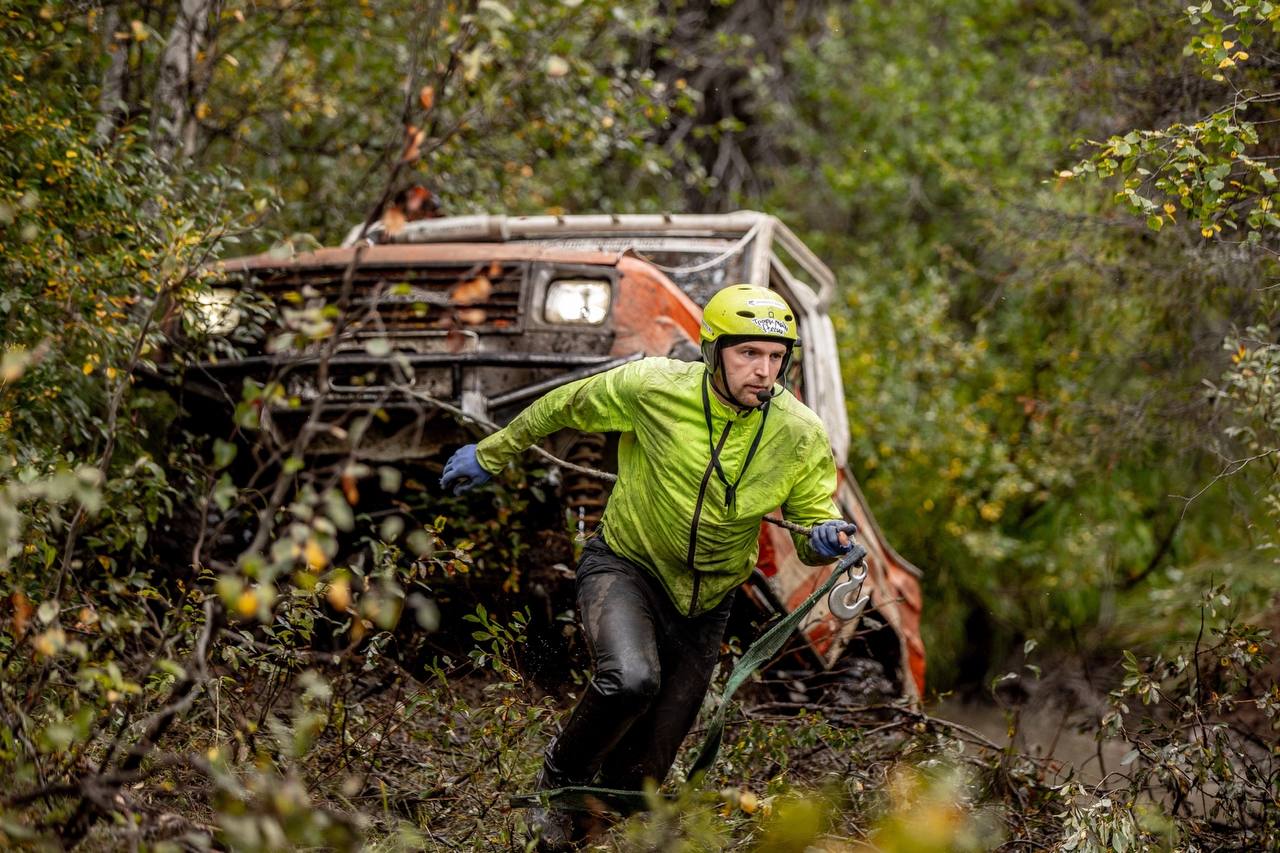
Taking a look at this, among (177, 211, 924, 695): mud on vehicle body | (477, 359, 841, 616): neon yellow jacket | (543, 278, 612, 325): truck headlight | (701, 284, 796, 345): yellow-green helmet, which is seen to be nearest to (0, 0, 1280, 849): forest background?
(177, 211, 924, 695): mud on vehicle body

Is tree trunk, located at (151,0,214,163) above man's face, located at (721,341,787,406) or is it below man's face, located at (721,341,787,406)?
above

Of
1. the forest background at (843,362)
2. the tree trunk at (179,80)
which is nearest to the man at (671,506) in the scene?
the forest background at (843,362)

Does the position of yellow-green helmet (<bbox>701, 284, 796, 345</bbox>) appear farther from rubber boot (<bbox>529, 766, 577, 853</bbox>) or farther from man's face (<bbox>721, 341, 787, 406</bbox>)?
rubber boot (<bbox>529, 766, 577, 853</bbox>)

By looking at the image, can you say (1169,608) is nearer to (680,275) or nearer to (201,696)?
(680,275)

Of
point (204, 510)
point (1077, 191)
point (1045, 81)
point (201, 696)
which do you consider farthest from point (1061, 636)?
point (204, 510)

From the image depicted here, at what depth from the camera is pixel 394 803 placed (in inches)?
172

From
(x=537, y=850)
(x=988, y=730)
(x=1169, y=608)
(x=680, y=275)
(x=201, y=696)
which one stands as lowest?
(x=988, y=730)

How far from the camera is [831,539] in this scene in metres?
4.16

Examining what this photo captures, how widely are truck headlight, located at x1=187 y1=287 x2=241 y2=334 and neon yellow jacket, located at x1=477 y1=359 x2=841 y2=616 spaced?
4.97ft

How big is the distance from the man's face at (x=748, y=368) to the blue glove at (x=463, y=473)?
0.88 metres

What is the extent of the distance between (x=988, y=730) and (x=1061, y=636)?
3.16ft

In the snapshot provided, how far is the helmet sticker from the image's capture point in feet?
13.6

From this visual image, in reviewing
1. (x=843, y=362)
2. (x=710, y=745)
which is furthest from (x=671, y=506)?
(x=843, y=362)

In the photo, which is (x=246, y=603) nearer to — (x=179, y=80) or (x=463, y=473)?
(x=463, y=473)
